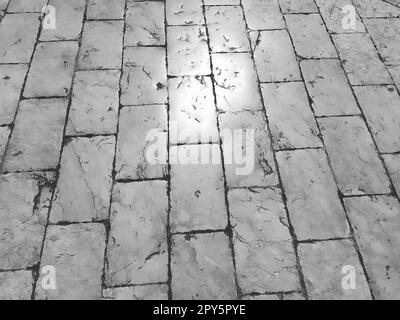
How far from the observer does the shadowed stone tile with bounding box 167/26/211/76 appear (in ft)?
10.9

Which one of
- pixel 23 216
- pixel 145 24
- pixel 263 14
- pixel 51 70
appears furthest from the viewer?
pixel 263 14

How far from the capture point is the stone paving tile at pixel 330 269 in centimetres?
225

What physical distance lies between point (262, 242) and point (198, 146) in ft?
2.88

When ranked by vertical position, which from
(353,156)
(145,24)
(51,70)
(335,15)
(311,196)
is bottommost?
(311,196)

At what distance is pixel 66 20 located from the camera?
3.72 m

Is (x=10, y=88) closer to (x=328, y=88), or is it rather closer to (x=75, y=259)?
(x=75, y=259)

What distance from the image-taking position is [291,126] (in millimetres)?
2990

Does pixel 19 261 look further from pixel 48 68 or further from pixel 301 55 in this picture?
pixel 301 55

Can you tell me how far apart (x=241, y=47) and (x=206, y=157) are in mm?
1269

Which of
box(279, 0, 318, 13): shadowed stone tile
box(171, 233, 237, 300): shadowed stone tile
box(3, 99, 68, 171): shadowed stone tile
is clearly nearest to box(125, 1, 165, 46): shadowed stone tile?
box(3, 99, 68, 171): shadowed stone tile

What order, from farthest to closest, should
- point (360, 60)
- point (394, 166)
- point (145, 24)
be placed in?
1. point (145, 24)
2. point (360, 60)
3. point (394, 166)

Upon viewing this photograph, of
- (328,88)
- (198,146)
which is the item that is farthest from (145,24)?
(328,88)

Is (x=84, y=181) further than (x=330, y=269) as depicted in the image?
Yes

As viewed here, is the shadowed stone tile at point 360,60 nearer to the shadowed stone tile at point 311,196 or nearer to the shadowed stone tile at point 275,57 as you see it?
the shadowed stone tile at point 275,57
